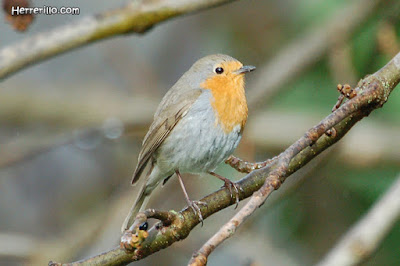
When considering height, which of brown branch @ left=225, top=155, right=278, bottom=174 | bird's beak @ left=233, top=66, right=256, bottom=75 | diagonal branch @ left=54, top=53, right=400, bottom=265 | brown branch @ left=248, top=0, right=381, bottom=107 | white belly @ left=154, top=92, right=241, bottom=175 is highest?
brown branch @ left=248, top=0, right=381, bottom=107

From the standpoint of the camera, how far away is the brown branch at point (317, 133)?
5.72 feet

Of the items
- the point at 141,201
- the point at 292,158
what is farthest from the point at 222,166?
the point at 292,158

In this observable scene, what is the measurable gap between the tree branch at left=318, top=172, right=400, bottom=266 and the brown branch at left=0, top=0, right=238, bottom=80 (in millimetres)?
1179

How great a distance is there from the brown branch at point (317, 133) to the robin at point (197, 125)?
98 cm

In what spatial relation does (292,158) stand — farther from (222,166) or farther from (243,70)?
(222,166)

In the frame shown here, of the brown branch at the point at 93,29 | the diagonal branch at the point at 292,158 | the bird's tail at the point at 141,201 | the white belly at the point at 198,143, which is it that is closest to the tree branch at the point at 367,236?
the diagonal branch at the point at 292,158

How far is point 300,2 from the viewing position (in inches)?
221

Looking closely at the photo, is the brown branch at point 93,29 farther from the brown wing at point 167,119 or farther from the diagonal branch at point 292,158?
the brown wing at point 167,119

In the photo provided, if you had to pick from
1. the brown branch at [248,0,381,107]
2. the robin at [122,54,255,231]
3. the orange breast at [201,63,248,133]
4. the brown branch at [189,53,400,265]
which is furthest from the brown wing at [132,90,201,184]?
the brown branch at [189,53,400,265]

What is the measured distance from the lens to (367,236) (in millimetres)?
2705

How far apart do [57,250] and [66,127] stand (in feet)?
4.42

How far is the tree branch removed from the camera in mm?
2617

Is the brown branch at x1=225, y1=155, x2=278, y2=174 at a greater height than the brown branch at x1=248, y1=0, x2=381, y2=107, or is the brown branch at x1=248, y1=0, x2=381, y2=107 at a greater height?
the brown branch at x1=248, y1=0, x2=381, y2=107

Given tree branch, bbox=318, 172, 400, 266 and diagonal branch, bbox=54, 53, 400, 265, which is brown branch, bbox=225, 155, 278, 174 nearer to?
diagonal branch, bbox=54, 53, 400, 265
